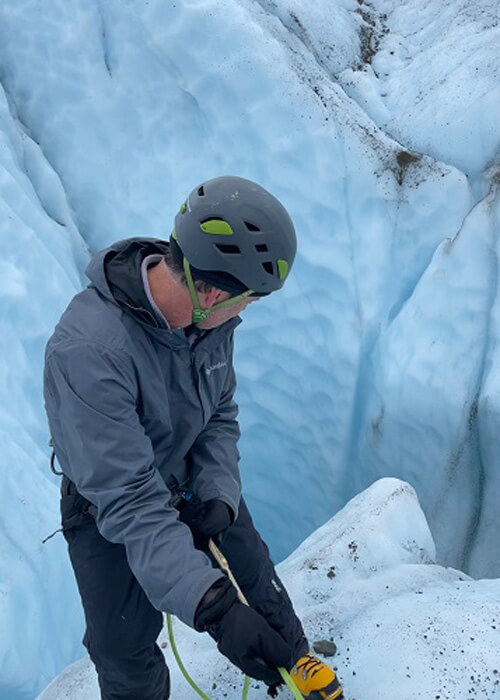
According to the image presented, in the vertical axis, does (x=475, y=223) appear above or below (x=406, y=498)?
above

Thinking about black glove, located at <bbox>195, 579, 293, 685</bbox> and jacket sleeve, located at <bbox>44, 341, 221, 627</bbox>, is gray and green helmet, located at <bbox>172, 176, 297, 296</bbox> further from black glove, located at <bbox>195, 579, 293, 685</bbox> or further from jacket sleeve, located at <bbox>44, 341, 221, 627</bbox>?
black glove, located at <bbox>195, 579, 293, 685</bbox>

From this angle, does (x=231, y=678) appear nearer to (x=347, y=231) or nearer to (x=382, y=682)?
(x=382, y=682)

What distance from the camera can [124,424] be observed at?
57.1 inches

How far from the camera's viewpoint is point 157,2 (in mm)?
3957

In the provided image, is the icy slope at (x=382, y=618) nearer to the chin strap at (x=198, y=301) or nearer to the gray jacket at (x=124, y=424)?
the gray jacket at (x=124, y=424)

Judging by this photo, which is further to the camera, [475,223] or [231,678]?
[475,223]

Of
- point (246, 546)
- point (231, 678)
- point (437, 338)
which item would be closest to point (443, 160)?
point (437, 338)

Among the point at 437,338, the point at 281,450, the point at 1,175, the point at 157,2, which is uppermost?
the point at 157,2

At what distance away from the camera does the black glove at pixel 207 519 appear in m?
1.78

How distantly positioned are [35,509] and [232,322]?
166 centimetres

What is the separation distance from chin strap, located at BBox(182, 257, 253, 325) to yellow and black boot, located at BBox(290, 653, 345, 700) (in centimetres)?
109

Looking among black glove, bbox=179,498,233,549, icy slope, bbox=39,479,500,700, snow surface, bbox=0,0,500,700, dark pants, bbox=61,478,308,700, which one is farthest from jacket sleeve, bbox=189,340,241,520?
snow surface, bbox=0,0,500,700

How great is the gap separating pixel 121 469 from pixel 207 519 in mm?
439

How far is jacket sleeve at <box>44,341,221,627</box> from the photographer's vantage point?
1.42 metres
